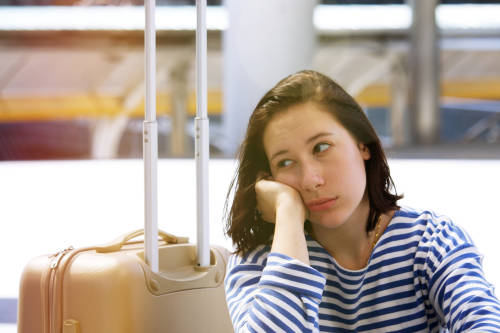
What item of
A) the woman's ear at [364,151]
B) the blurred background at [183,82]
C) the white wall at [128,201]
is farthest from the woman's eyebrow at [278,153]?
the blurred background at [183,82]

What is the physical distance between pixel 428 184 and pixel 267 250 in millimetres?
3164

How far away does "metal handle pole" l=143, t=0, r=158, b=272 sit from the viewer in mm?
1141

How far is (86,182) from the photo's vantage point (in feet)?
15.9

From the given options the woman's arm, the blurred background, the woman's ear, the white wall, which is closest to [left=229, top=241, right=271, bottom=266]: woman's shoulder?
the woman's arm

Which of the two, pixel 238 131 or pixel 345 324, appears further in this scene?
pixel 238 131

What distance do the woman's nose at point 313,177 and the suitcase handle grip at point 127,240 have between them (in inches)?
15.9

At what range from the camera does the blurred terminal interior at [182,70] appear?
6.73m

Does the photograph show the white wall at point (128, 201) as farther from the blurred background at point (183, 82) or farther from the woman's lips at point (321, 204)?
the woman's lips at point (321, 204)

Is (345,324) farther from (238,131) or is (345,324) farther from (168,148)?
(168,148)

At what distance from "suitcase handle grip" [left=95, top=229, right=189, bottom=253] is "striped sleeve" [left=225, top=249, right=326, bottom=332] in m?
0.34

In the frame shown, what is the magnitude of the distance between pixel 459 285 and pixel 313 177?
266mm

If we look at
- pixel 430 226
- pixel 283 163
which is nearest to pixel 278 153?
pixel 283 163

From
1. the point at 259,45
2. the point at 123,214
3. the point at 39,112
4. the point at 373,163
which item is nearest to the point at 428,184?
the point at 259,45

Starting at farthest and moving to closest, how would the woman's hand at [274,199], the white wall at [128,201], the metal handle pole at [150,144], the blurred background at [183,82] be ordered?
the blurred background at [183,82], the white wall at [128,201], the metal handle pole at [150,144], the woman's hand at [274,199]
